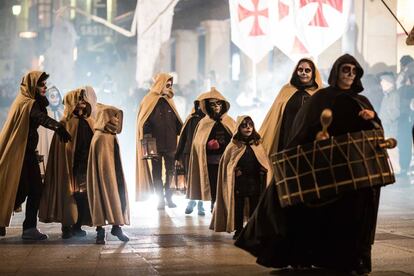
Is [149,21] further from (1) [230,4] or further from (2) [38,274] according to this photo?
(2) [38,274]

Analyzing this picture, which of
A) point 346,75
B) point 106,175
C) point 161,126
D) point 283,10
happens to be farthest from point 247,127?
point 283,10

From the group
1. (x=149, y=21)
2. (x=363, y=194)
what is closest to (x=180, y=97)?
(x=149, y=21)

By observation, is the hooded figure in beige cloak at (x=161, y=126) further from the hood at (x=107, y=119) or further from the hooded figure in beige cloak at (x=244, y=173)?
the hood at (x=107, y=119)

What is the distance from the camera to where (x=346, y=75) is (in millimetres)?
10297

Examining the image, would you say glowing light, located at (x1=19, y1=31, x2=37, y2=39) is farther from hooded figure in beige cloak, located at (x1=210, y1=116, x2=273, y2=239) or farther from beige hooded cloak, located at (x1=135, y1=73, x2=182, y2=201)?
hooded figure in beige cloak, located at (x1=210, y1=116, x2=273, y2=239)

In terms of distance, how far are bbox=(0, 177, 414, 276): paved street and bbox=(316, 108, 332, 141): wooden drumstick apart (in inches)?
53.1

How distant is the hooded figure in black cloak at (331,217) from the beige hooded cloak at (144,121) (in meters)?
8.61

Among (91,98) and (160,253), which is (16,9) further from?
(160,253)

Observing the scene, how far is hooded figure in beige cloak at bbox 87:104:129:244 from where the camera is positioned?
13.3 m

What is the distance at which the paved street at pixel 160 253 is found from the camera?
435 inches

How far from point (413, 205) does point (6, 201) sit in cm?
833

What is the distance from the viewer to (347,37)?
25844 millimetres

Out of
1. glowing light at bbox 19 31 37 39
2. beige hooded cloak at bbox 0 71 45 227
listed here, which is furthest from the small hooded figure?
glowing light at bbox 19 31 37 39

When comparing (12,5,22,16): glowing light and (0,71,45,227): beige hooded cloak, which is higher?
(12,5,22,16): glowing light
